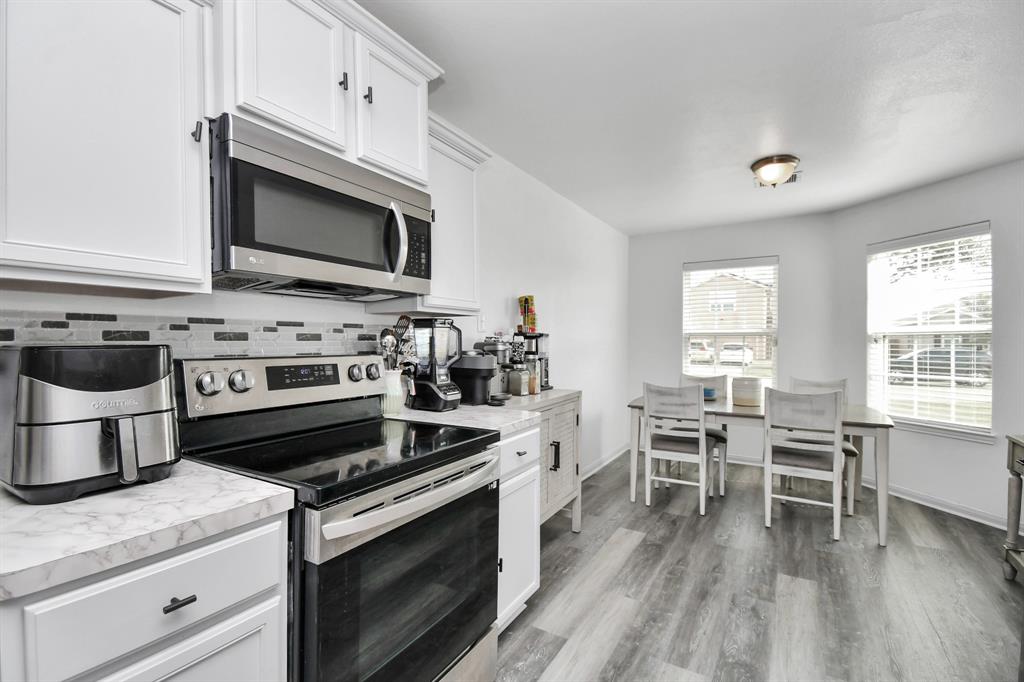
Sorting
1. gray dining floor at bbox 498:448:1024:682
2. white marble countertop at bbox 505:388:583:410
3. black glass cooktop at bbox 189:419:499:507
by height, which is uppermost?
black glass cooktop at bbox 189:419:499:507

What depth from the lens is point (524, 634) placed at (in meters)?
2.05

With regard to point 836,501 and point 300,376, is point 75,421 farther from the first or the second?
point 836,501

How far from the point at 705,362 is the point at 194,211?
195 inches

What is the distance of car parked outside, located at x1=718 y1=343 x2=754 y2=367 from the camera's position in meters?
5.00

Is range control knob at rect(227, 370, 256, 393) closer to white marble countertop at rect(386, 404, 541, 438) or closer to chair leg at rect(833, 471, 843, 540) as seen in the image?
white marble countertop at rect(386, 404, 541, 438)

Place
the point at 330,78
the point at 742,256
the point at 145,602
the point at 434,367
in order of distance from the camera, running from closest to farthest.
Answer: the point at 145,602, the point at 330,78, the point at 434,367, the point at 742,256

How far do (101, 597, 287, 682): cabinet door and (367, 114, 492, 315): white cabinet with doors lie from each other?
4.01 feet

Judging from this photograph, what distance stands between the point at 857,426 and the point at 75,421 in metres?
3.69

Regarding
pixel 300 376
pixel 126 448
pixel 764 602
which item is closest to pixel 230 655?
pixel 126 448

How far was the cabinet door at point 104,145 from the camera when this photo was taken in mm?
983

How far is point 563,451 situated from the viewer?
2914mm

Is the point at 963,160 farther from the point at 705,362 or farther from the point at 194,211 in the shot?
the point at 194,211

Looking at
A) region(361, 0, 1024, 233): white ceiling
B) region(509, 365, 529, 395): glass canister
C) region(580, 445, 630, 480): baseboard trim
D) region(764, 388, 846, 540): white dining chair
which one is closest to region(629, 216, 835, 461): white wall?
region(580, 445, 630, 480): baseboard trim

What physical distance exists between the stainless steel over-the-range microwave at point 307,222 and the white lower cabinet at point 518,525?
0.77m
